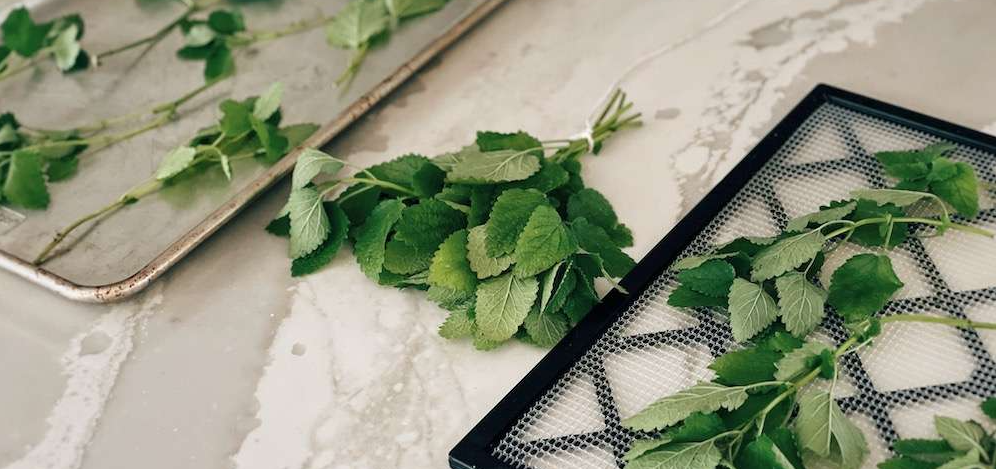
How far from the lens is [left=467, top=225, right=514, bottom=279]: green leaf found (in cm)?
64

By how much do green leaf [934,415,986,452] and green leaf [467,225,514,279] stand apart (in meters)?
0.26

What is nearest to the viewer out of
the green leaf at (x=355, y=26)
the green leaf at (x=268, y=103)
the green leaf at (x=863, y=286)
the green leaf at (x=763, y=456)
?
the green leaf at (x=763, y=456)

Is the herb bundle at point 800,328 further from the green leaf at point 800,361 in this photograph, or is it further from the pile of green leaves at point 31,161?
the pile of green leaves at point 31,161

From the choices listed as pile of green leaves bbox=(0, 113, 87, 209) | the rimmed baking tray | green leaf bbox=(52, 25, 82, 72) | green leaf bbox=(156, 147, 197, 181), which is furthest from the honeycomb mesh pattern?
green leaf bbox=(52, 25, 82, 72)

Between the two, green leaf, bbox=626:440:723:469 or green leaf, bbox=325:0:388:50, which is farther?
green leaf, bbox=325:0:388:50

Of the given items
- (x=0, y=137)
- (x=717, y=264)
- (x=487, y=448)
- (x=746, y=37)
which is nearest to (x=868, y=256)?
(x=717, y=264)

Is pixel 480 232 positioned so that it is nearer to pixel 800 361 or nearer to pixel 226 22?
pixel 800 361

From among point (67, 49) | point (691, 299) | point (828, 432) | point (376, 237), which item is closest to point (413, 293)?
point (376, 237)

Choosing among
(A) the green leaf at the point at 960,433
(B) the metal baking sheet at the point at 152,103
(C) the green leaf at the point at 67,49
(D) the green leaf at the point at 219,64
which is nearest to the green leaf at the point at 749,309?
(A) the green leaf at the point at 960,433

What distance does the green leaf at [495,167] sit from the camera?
0.69m

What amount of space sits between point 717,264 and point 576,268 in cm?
9

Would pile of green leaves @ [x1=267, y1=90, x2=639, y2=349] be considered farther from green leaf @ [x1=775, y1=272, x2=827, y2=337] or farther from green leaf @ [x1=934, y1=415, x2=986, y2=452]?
green leaf @ [x1=934, y1=415, x2=986, y2=452]

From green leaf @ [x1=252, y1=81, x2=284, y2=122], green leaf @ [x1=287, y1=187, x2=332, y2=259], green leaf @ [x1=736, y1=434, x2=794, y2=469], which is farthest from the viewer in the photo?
green leaf @ [x1=252, y1=81, x2=284, y2=122]

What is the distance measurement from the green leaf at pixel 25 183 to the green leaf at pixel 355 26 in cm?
28
